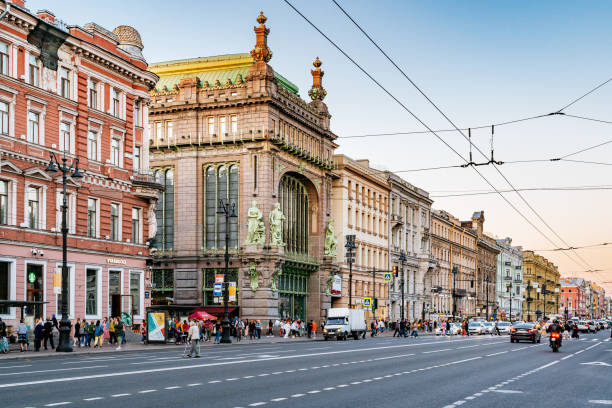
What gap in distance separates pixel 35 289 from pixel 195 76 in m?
32.9

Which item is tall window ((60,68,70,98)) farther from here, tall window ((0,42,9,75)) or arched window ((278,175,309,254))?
arched window ((278,175,309,254))

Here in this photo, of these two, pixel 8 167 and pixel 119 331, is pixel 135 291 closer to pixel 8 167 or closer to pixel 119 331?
pixel 119 331

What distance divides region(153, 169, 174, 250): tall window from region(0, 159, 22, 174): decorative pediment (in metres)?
27.6

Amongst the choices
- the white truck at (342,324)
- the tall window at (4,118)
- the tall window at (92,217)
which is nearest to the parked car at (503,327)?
the white truck at (342,324)

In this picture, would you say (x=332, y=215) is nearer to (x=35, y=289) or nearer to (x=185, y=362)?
(x=35, y=289)

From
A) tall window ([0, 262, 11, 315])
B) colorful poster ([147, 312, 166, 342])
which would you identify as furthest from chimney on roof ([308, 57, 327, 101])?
tall window ([0, 262, 11, 315])

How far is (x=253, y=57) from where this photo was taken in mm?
64312

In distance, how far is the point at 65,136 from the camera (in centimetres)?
4269

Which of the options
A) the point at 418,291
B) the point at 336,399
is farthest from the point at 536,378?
the point at 418,291

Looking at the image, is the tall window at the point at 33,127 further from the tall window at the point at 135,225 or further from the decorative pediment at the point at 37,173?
the tall window at the point at 135,225

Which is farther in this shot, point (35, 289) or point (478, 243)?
point (478, 243)

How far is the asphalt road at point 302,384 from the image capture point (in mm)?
15828

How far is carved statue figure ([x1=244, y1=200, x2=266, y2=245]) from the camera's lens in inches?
2458

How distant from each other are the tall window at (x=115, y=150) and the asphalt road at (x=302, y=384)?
19.2 metres
